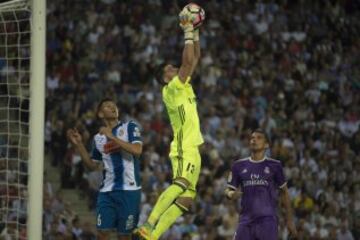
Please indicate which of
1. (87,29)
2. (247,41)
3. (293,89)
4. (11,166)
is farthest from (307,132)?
(11,166)

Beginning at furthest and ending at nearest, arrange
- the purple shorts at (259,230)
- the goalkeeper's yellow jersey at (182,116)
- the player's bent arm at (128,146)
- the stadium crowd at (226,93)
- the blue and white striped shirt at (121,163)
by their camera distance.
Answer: the stadium crowd at (226,93) < the purple shorts at (259,230) < the goalkeeper's yellow jersey at (182,116) < the blue and white striped shirt at (121,163) < the player's bent arm at (128,146)

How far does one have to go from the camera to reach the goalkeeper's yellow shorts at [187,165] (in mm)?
11945

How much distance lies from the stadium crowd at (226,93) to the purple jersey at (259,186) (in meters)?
6.84

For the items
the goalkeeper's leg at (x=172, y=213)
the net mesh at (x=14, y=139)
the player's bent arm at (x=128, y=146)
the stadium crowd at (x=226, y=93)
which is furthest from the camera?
the stadium crowd at (x=226, y=93)

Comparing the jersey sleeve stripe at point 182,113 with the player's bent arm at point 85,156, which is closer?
the player's bent arm at point 85,156

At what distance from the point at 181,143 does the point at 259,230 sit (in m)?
A: 1.54

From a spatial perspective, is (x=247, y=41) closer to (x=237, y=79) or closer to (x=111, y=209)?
(x=237, y=79)

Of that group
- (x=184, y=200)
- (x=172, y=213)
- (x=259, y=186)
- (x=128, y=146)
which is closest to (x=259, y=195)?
(x=259, y=186)

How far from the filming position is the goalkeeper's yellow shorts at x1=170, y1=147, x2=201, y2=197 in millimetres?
11945

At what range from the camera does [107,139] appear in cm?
1204

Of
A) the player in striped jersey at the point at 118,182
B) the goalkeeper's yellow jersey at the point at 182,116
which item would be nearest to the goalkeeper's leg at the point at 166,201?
the player in striped jersey at the point at 118,182

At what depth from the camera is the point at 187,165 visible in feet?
39.2

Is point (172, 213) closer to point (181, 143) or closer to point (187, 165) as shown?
point (187, 165)

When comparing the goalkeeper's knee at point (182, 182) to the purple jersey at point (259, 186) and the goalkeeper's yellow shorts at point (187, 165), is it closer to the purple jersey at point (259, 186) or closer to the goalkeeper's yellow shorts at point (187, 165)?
the goalkeeper's yellow shorts at point (187, 165)
